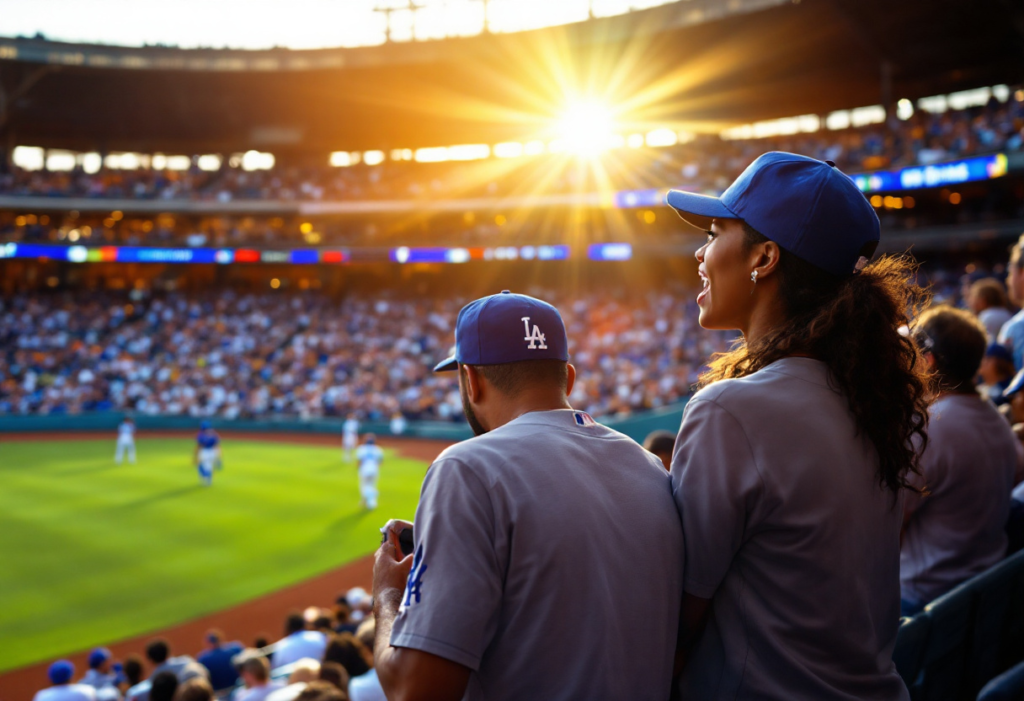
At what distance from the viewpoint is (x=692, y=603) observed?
76.6 inches

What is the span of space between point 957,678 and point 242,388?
3232 cm

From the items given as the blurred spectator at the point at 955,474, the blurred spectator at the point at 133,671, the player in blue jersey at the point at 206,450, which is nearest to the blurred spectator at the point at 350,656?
the blurred spectator at the point at 133,671

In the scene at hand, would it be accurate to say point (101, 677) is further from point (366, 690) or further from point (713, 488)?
point (713, 488)

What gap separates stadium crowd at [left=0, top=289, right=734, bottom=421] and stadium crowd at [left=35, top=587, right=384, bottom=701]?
16930 millimetres

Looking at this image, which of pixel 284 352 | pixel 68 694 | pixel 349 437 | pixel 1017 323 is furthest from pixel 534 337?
pixel 284 352

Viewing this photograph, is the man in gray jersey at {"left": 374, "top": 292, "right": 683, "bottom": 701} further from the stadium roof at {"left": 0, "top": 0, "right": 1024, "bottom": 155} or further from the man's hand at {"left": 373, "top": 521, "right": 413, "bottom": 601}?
the stadium roof at {"left": 0, "top": 0, "right": 1024, "bottom": 155}

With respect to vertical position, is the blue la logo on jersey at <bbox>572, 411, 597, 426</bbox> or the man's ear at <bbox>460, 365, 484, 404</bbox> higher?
the man's ear at <bbox>460, 365, 484, 404</bbox>

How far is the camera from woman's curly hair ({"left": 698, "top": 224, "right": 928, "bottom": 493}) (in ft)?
6.38

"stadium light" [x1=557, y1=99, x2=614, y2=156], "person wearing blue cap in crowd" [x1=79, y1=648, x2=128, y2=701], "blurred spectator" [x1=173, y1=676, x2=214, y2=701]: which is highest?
"stadium light" [x1=557, y1=99, x2=614, y2=156]

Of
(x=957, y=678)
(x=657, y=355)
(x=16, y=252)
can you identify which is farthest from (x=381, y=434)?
(x=957, y=678)

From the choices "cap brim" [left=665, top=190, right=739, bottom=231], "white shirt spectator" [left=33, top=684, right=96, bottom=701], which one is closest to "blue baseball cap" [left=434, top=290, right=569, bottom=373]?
"cap brim" [left=665, top=190, right=739, bottom=231]

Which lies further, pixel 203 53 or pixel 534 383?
pixel 203 53

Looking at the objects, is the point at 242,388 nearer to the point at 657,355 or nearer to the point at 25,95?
the point at 657,355

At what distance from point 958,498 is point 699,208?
7.50 ft
